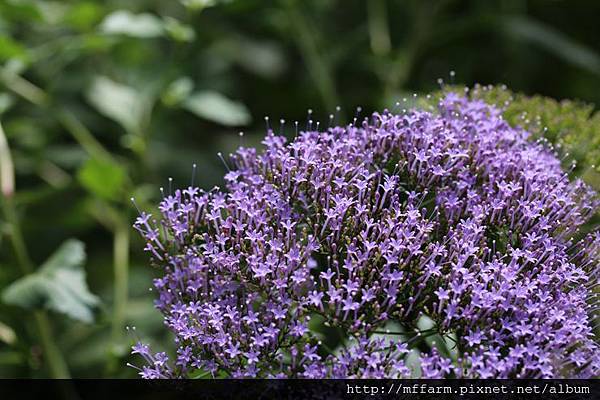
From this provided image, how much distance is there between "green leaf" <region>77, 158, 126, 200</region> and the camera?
2039mm

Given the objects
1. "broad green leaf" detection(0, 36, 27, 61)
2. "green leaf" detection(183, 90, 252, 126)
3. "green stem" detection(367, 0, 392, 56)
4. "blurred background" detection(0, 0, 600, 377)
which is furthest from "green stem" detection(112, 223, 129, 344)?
"green stem" detection(367, 0, 392, 56)

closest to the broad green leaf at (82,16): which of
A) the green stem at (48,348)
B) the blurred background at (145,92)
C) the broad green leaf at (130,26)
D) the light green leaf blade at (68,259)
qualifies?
the blurred background at (145,92)

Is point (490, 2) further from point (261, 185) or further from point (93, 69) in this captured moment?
point (261, 185)

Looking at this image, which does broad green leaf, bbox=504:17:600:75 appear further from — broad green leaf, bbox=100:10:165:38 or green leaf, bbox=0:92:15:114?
green leaf, bbox=0:92:15:114

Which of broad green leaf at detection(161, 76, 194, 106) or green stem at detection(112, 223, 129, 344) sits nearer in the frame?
green stem at detection(112, 223, 129, 344)

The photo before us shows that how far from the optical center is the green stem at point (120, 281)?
6.69 feet

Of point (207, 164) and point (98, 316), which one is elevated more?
point (207, 164)

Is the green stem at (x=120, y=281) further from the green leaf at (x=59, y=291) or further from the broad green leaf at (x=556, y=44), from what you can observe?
the broad green leaf at (x=556, y=44)

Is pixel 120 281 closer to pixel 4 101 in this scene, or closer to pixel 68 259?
pixel 68 259

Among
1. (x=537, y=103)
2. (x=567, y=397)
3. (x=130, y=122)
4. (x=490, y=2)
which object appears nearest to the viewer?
(x=567, y=397)

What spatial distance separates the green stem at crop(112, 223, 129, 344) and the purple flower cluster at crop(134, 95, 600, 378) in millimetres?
671

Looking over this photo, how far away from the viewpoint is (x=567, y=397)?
1.21 metres

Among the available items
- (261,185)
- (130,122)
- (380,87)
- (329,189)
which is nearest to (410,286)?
(329,189)

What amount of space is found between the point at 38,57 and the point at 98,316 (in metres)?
0.85
